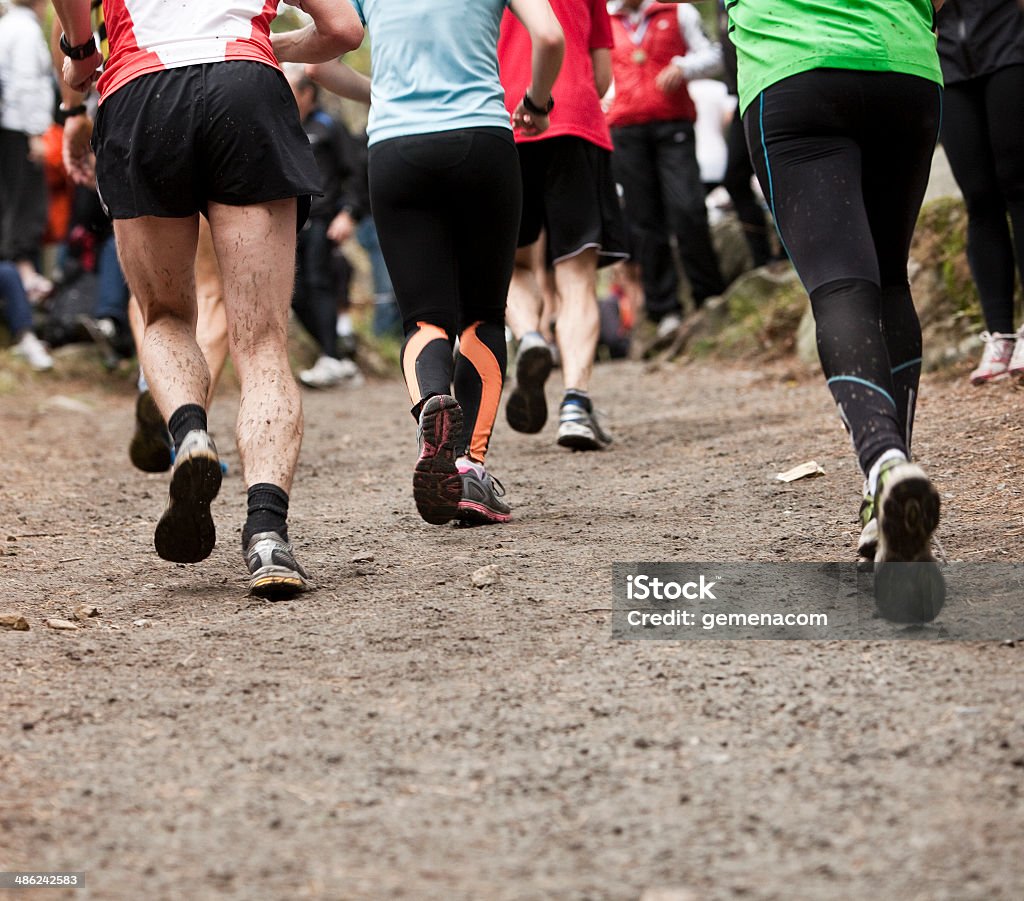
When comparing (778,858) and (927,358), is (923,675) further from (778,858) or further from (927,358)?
(927,358)

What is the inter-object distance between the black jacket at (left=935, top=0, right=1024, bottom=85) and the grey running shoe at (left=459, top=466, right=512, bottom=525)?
262 centimetres

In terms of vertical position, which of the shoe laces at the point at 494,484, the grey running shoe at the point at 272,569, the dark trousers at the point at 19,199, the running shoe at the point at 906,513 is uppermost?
the dark trousers at the point at 19,199

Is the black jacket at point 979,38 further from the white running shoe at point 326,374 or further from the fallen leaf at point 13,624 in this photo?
the white running shoe at point 326,374

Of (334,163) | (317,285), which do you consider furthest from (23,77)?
(317,285)

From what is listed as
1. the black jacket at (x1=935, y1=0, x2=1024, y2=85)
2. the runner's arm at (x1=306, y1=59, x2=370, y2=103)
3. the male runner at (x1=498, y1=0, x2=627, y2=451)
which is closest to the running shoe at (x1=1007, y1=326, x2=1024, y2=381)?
the black jacket at (x1=935, y1=0, x2=1024, y2=85)

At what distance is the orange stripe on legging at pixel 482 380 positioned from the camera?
4363 millimetres

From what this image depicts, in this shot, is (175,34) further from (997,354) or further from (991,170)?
(997,354)

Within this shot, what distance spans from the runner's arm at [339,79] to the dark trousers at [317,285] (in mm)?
5762

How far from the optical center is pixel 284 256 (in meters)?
3.57

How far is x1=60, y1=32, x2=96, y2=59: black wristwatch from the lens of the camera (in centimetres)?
375

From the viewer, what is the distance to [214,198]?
3.53m

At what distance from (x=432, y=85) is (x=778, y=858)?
2826 millimetres

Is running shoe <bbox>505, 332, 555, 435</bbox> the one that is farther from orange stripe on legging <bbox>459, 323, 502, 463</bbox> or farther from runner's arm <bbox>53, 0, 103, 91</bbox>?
runner's arm <bbox>53, 0, 103, 91</bbox>

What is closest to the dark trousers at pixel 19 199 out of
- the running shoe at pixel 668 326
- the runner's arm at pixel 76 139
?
the running shoe at pixel 668 326
